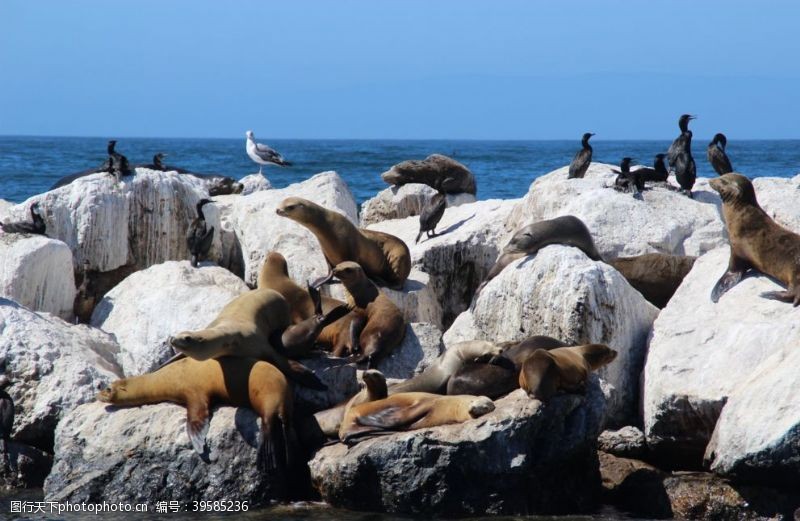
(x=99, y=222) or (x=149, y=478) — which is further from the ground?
(x=99, y=222)

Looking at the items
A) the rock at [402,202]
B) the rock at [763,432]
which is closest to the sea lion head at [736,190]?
the rock at [763,432]

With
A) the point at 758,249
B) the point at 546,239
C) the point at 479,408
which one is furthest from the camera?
the point at 546,239

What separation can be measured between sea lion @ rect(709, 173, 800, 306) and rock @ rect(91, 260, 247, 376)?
13.8 ft

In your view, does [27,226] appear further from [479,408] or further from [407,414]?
[479,408]

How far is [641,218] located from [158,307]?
454 centimetres

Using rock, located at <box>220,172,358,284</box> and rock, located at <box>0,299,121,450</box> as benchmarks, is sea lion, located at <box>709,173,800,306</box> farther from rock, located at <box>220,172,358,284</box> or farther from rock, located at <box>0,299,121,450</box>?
rock, located at <box>0,299,121,450</box>

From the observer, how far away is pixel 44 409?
353 inches

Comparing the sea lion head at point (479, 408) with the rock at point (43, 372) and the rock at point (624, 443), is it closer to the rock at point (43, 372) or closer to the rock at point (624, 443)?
the rock at point (624, 443)

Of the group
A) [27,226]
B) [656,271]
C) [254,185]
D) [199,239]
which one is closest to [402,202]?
[254,185]

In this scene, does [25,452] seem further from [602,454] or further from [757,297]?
[757,297]

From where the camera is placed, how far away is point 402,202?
50.3 feet

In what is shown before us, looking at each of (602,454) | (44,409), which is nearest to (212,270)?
(44,409)

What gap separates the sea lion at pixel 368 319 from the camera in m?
9.36

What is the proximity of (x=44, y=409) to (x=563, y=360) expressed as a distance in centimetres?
391
